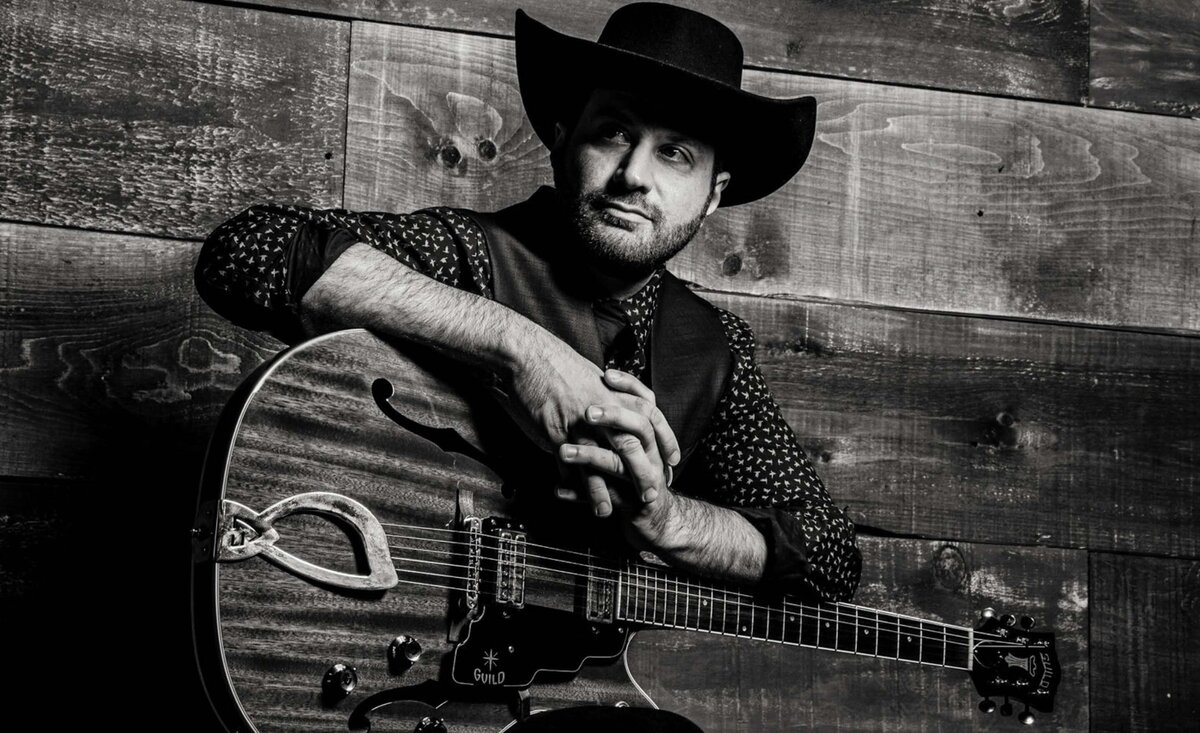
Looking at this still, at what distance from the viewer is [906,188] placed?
2693mm

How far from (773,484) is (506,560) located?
644 mm

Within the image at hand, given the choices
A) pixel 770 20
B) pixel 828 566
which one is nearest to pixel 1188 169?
pixel 770 20

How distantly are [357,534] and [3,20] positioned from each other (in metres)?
1.38

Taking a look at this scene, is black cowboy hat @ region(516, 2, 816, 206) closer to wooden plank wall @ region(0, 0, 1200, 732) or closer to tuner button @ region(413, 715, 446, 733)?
wooden plank wall @ region(0, 0, 1200, 732)

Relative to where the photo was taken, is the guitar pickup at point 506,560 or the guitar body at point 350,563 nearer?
the guitar body at point 350,563

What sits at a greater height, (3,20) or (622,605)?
(3,20)

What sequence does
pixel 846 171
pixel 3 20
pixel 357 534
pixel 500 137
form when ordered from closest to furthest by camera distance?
pixel 357 534
pixel 3 20
pixel 500 137
pixel 846 171

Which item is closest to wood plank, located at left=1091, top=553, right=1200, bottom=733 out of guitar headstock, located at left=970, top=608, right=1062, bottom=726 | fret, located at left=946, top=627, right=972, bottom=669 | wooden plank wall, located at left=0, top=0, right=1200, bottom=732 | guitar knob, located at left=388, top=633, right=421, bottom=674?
wooden plank wall, located at left=0, top=0, right=1200, bottom=732

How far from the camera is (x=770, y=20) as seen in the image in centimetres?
264

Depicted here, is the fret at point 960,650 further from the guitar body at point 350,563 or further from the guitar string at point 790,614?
the guitar body at point 350,563

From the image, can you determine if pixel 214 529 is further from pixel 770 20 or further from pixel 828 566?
pixel 770 20

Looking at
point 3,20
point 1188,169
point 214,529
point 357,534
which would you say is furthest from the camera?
point 1188,169

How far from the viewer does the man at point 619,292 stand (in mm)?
1677

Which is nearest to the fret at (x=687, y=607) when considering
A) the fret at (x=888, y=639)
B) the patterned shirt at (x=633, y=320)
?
the patterned shirt at (x=633, y=320)
